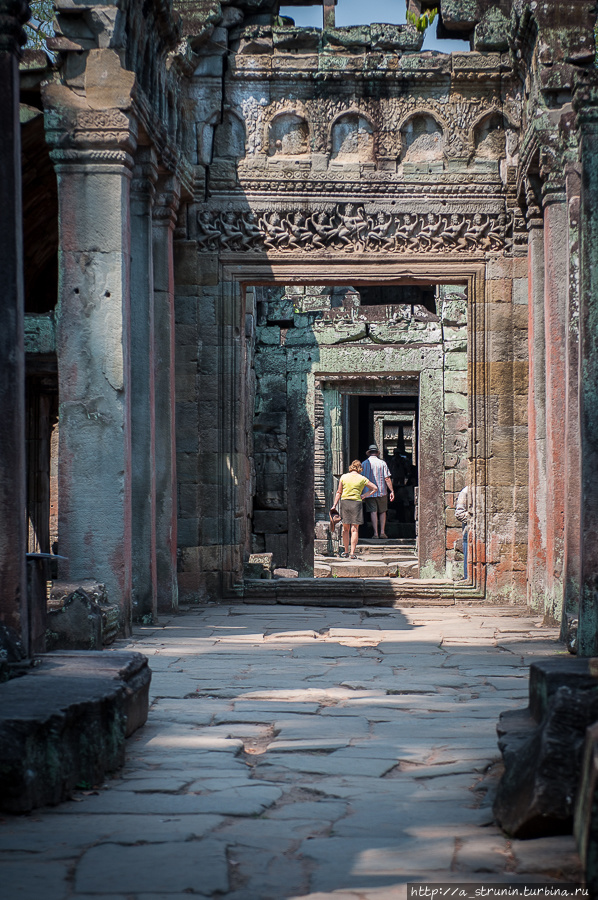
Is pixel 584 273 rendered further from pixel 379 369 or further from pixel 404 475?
pixel 404 475

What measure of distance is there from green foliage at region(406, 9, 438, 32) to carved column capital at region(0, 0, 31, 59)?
6.69 metres

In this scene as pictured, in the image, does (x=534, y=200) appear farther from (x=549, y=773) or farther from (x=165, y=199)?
(x=549, y=773)

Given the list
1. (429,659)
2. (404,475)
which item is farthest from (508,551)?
(404,475)

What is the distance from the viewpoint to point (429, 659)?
22.3 feet

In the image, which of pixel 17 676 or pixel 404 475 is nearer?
pixel 17 676

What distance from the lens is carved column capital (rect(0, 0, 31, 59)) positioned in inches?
183

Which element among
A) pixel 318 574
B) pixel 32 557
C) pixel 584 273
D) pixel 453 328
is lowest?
pixel 318 574

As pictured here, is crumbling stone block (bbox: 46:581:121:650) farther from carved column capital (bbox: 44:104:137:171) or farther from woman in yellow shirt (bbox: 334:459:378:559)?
woman in yellow shirt (bbox: 334:459:378:559)

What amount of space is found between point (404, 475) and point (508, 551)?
49.3 feet

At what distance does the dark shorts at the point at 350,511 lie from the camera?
1652 cm

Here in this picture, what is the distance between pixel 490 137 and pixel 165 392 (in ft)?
13.4

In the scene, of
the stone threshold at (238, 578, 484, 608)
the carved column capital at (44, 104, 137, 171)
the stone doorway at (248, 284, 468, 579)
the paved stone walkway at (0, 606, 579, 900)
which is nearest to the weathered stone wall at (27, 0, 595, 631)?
the stone threshold at (238, 578, 484, 608)

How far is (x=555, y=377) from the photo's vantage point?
8812 mm

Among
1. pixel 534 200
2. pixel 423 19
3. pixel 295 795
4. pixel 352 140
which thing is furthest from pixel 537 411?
pixel 295 795
